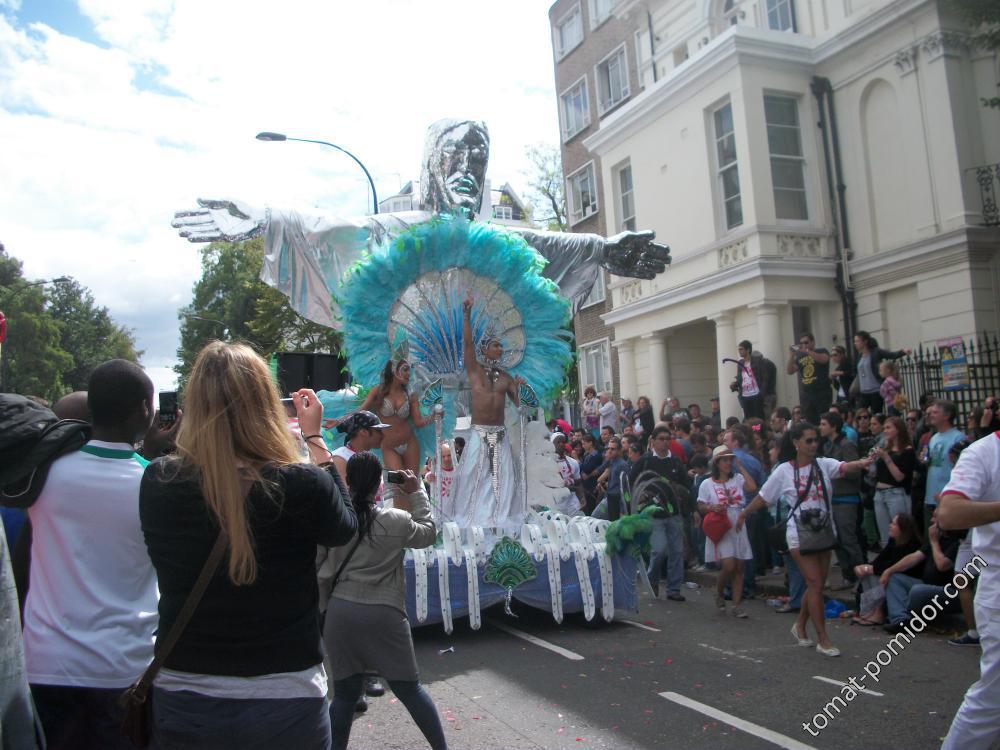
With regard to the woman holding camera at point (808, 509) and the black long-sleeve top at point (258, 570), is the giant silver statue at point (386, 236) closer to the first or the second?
the woman holding camera at point (808, 509)

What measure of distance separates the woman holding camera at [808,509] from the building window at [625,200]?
43.1ft

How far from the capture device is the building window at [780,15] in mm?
16266

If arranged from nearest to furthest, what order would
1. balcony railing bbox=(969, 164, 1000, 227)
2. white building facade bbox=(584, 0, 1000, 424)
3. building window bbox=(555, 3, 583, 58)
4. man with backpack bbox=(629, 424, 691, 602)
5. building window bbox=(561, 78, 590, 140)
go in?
man with backpack bbox=(629, 424, 691, 602)
balcony railing bbox=(969, 164, 1000, 227)
white building facade bbox=(584, 0, 1000, 424)
building window bbox=(561, 78, 590, 140)
building window bbox=(555, 3, 583, 58)

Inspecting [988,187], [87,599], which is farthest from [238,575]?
[988,187]

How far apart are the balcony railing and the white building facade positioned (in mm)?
55

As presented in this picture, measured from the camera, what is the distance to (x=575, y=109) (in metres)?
24.3

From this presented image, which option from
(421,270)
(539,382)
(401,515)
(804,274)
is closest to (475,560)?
(539,382)

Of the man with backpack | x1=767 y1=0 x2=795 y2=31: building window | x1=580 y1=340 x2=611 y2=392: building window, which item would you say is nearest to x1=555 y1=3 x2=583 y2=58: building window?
x1=767 y1=0 x2=795 y2=31: building window

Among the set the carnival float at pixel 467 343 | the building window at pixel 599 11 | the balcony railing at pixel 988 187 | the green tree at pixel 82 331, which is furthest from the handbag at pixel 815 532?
the green tree at pixel 82 331

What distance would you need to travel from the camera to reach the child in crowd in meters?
10.9

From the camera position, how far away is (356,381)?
7871 mm

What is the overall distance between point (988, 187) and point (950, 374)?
3.24 metres

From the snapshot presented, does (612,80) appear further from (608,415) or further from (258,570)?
(258,570)
